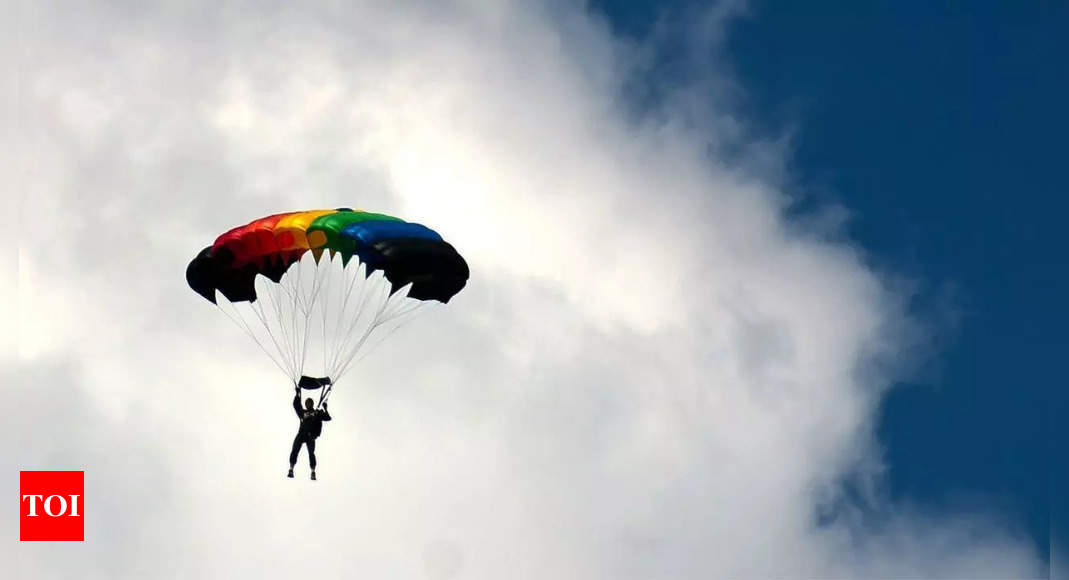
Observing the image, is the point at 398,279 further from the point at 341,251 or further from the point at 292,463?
the point at 292,463

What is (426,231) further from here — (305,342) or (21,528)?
(21,528)

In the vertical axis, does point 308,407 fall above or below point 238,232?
below

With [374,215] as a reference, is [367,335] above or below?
below

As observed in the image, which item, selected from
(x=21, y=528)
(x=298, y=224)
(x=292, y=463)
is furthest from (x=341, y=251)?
(x=21, y=528)

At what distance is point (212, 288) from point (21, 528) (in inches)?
821

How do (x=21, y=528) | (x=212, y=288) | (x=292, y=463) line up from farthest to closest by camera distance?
(x=21, y=528)
(x=212, y=288)
(x=292, y=463)

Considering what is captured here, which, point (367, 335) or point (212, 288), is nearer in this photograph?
point (367, 335)

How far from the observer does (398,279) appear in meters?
42.2

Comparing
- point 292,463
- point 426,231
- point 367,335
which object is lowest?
point 292,463

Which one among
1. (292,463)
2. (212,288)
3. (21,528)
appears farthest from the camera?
(21,528)

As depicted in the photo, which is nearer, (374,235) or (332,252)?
(374,235)

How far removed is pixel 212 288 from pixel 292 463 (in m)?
5.52

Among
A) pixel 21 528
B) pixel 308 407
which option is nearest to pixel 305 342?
pixel 308 407

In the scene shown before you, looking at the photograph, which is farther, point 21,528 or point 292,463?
point 21,528
